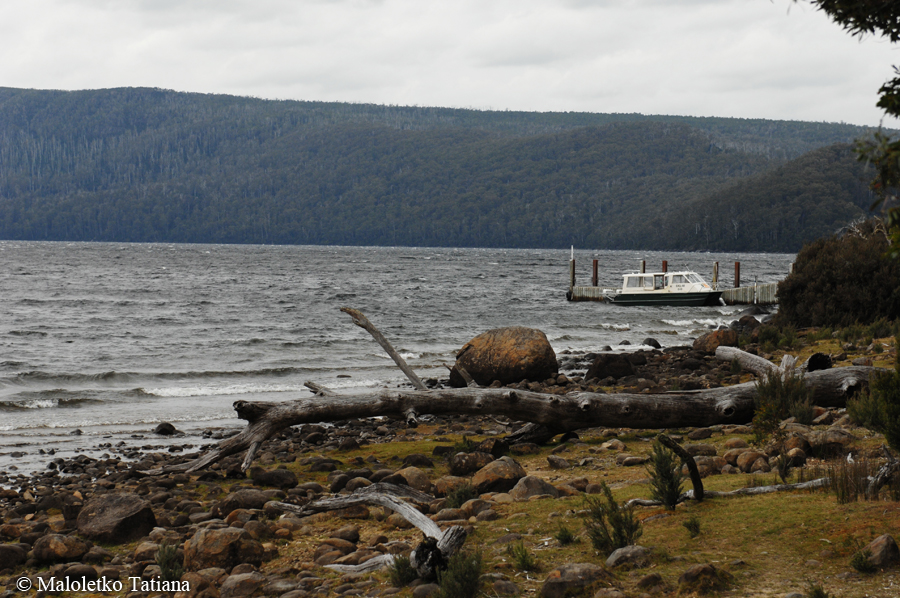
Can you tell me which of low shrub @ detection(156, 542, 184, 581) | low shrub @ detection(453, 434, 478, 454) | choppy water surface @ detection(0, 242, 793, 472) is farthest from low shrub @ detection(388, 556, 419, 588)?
choppy water surface @ detection(0, 242, 793, 472)

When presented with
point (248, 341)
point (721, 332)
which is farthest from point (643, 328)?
point (248, 341)

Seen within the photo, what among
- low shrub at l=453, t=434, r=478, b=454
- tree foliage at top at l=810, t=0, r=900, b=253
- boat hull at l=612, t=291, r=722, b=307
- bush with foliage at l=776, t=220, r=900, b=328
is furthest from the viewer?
boat hull at l=612, t=291, r=722, b=307

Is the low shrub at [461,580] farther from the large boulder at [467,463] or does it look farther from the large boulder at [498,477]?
the large boulder at [467,463]

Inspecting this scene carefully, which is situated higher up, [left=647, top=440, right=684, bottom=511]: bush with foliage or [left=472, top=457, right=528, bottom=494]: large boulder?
[left=647, top=440, right=684, bottom=511]: bush with foliage

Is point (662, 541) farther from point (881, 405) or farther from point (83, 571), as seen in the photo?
point (83, 571)

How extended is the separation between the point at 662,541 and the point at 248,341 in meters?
21.7

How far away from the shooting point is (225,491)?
Result: 8.29 metres

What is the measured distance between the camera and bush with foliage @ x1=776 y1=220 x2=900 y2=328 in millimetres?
18203

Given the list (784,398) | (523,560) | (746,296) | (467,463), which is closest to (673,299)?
(746,296)

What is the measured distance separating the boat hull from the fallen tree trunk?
97.6 ft

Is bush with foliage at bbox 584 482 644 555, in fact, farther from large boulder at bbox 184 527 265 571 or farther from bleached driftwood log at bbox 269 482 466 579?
large boulder at bbox 184 527 265 571

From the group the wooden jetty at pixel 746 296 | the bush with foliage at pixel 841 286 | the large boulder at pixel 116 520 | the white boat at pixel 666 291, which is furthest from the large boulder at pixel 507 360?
the wooden jetty at pixel 746 296

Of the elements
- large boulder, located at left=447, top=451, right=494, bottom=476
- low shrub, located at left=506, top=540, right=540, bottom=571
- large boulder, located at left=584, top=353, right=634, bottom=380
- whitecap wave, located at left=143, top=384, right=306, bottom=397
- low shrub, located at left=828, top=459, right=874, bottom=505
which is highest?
low shrub, located at left=828, top=459, right=874, bottom=505

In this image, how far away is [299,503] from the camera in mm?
7172
